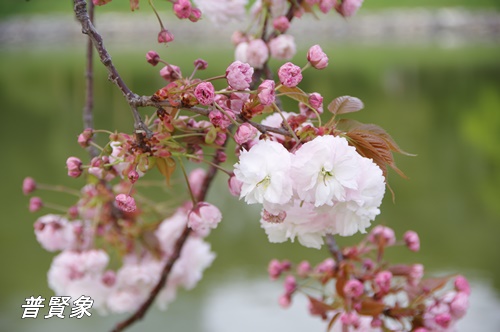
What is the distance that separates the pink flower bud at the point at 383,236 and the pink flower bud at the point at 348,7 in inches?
9.9

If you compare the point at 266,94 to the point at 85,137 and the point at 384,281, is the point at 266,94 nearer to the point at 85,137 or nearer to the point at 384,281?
the point at 85,137

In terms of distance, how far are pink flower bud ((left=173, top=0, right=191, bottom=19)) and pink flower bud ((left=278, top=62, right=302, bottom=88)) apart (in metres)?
0.13

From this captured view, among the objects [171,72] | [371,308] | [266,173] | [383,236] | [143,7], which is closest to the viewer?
[266,173]

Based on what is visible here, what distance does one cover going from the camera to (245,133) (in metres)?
0.49

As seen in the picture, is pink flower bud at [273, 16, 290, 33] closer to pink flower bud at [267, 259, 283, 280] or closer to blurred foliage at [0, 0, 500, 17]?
pink flower bud at [267, 259, 283, 280]

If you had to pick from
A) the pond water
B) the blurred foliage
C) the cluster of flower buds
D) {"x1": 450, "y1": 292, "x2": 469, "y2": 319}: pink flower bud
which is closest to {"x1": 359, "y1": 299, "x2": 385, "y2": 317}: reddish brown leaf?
the cluster of flower buds

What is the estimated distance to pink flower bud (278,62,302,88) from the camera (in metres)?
0.51

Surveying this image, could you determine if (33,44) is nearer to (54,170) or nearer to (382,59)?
(382,59)

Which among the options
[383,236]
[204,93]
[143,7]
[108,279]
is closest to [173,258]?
[108,279]

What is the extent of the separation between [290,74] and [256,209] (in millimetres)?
3061

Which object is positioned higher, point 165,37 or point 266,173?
point 165,37

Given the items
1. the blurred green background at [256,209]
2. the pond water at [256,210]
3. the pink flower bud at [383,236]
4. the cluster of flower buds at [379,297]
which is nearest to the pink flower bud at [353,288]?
the cluster of flower buds at [379,297]

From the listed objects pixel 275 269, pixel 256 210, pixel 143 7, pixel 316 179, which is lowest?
pixel 316 179

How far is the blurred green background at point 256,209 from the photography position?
2557 millimetres
